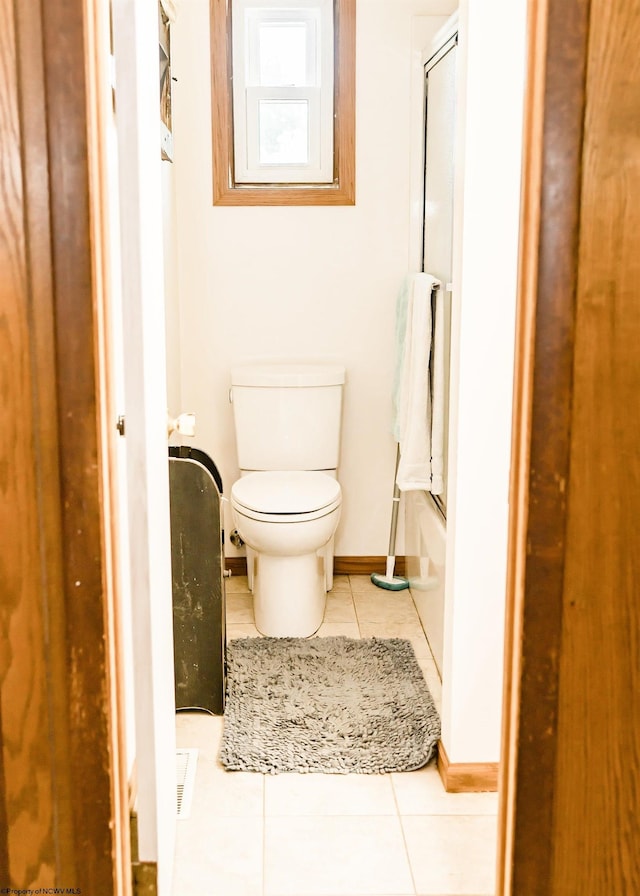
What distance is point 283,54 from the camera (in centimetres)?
335

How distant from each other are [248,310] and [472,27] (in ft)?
5.50

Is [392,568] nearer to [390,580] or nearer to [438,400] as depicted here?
[390,580]

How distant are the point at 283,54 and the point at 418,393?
4.48 feet

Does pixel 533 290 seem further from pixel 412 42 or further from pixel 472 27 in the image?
pixel 412 42

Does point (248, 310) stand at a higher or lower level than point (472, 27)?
lower

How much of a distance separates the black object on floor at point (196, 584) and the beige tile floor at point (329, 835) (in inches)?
4.7

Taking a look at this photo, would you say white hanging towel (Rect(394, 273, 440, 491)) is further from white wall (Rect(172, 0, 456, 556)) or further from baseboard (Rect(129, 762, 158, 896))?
baseboard (Rect(129, 762, 158, 896))

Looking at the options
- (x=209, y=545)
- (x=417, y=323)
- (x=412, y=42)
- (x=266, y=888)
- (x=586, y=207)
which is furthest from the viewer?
(x=412, y=42)

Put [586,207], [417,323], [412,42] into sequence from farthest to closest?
[412,42], [417,323], [586,207]

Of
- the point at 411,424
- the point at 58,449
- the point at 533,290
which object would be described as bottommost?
the point at 411,424

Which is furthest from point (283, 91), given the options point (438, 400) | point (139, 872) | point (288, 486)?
point (139, 872)

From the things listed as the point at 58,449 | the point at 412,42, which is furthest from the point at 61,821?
the point at 412,42

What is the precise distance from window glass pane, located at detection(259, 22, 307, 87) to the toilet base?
169 cm

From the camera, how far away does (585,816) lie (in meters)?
1.41
